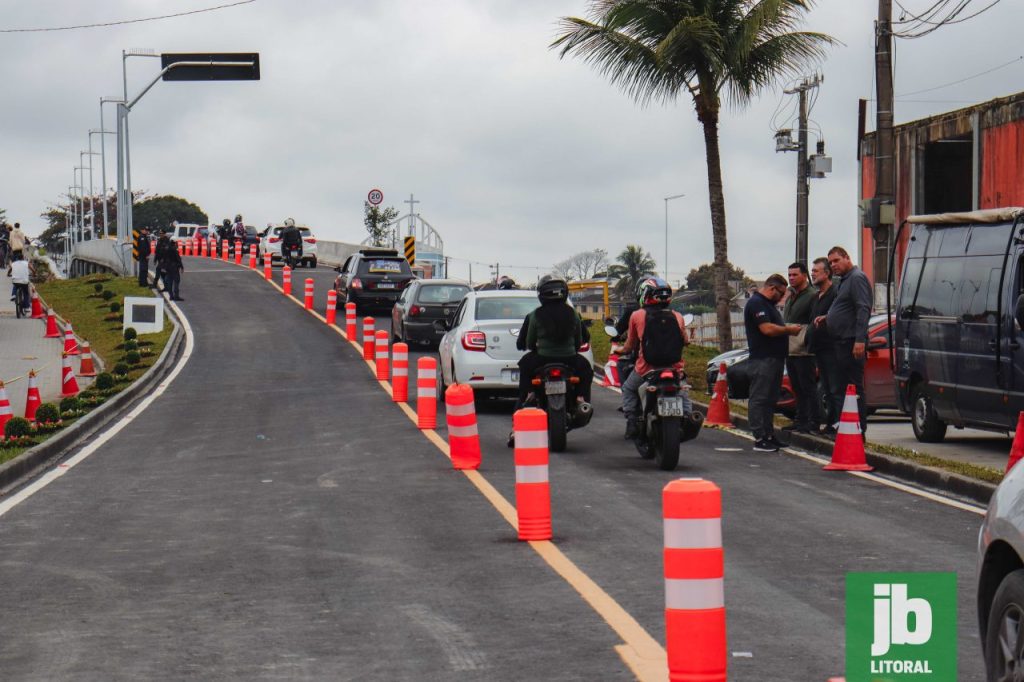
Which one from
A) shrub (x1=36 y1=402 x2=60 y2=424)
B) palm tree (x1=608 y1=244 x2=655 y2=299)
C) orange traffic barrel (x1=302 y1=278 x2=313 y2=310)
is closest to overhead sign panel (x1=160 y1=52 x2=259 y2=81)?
orange traffic barrel (x1=302 y1=278 x2=313 y2=310)

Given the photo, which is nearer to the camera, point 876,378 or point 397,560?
point 397,560

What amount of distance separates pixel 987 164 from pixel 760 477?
22.1 metres

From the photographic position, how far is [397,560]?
31.5 feet

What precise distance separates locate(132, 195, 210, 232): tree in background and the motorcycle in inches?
5720

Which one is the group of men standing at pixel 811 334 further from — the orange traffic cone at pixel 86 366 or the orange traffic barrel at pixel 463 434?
the orange traffic cone at pixel 86 366

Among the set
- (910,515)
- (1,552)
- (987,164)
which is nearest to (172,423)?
(1,552)

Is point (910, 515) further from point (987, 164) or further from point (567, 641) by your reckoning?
point (987, 164)

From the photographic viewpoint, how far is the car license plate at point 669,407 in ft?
46.9

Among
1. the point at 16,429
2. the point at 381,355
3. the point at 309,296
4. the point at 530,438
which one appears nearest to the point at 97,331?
the point at 309,296

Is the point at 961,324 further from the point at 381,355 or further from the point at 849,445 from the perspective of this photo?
the point at 381,355

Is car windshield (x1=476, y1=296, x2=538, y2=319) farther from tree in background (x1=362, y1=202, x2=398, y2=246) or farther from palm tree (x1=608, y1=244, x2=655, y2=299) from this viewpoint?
palm tree (x1=608, y1=244, x2=655, y2=299)

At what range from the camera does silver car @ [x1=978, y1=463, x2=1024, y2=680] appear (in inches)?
206

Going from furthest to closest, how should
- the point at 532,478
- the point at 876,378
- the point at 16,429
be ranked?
the point at 876,378 < the point at 16,429 < the point at 532,478

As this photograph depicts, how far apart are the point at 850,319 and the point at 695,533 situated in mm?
10796
